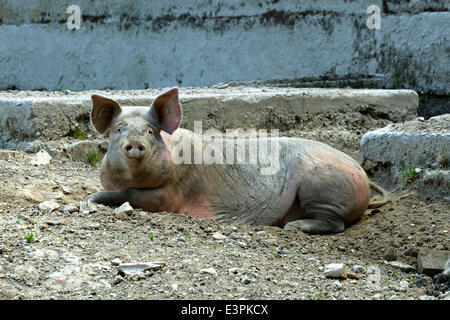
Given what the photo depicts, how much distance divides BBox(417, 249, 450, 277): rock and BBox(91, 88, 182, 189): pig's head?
1.83 m

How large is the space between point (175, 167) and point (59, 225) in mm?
1081

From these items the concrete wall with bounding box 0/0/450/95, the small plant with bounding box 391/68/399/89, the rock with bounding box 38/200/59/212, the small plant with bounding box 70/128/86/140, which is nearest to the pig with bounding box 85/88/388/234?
the rock with bounding box 38/200/59/212

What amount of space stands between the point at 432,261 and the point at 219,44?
5.21 meters

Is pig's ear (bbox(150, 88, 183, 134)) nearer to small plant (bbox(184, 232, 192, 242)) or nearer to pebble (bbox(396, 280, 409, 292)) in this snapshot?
small plant (bbox(184, 232, 192, 242))

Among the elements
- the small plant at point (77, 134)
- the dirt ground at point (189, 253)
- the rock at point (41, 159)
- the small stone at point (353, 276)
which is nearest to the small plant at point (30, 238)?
the dirt ground at point (189, 253)

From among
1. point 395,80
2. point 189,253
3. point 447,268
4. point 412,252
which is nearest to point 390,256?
point 412,252

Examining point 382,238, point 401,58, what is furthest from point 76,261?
point 401,58

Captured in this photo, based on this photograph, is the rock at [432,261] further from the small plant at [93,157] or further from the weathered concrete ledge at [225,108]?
the small plant at [93,157]

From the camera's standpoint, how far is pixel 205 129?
6352 millimetres

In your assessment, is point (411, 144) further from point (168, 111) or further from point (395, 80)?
point (395, 80)

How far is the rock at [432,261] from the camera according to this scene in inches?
155

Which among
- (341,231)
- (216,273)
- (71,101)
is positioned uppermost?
(71,101)

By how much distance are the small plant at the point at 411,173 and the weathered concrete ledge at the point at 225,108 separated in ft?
4.83

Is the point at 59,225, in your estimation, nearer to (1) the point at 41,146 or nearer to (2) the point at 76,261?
(2) the point at 76,261
